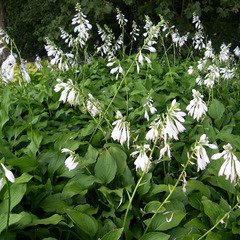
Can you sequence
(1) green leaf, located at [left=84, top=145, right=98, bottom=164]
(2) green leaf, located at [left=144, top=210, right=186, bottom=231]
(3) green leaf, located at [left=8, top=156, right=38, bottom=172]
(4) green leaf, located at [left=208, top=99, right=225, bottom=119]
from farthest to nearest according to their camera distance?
(4) green leaf, located at [left=208, top=99, right=225, bottom=119] < (1) green leaf, located at [left=84, top=145, right=98, bottom=164] < (3) green leaf, located at [left=8, top=156, right=38, bottom=172] < (2) green leaf, located at [left=144, top=210, right=186, bottom=231]

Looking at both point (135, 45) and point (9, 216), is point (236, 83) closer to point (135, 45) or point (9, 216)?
point (9, 216)

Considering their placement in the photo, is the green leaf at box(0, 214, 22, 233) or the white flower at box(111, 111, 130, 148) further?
the white flower at box(111, 111, 130, 148)

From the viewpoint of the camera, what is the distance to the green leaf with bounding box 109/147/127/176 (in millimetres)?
2445

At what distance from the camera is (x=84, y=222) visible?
1.92m

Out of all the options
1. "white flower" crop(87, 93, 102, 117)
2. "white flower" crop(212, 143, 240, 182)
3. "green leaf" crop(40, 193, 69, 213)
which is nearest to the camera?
"white flower" crop(212, 143, 240, 182)

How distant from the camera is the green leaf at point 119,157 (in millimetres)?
2445

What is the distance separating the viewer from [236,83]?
4812mm

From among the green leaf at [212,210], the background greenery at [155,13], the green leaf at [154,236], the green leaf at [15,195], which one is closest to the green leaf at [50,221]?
the green leaf at [15,195]

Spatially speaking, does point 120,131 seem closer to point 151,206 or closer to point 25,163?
point 151,206

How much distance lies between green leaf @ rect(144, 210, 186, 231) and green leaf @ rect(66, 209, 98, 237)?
310mm

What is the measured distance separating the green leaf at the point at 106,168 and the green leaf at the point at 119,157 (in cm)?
8

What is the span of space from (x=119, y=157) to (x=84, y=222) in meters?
0.67

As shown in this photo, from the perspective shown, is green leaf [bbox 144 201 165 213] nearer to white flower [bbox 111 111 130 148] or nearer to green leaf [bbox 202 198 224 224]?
green leaf [bbox 202 198 224 224]

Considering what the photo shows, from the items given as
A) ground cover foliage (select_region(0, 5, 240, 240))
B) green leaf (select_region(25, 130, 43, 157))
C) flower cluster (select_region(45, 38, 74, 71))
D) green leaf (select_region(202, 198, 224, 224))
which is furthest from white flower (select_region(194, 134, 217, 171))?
flower cluster (select_region(45, 38, 74, 71))
